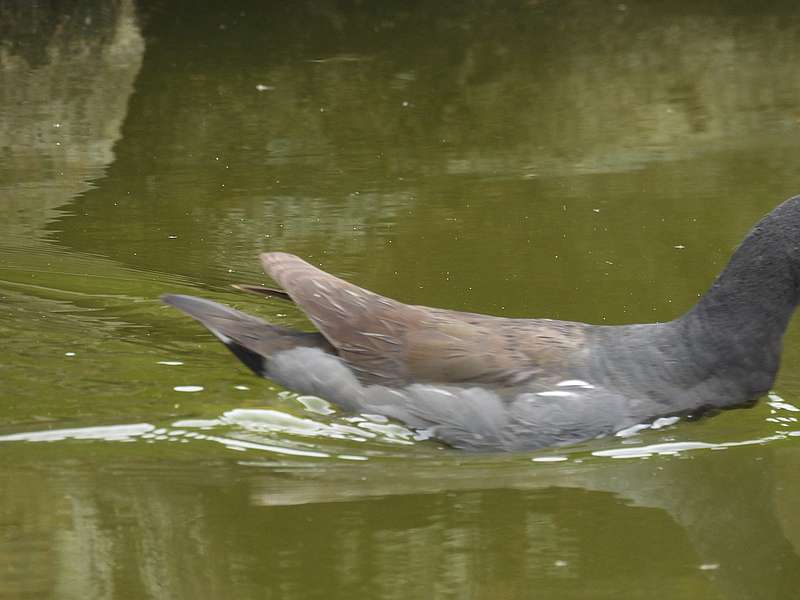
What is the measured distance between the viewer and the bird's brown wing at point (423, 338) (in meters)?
5.43

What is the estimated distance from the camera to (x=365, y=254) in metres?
7.34

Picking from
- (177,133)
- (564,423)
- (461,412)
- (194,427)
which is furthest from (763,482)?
(177,133)

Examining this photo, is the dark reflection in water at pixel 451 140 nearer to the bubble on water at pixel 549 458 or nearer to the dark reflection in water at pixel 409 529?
the bubble on water at pixel 549 458

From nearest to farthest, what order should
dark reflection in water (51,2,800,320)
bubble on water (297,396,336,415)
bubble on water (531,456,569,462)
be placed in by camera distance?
1. bubble on water (531,456,569,462)
2. bubble on water (297,396,336,415)
3. dark reflection in water (51,2,800,320)

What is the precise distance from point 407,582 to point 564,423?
4.32 feet

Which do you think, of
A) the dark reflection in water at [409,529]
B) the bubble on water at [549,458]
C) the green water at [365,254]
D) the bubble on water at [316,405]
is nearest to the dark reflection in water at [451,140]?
the green water at [365,254]

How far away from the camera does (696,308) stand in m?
5.54

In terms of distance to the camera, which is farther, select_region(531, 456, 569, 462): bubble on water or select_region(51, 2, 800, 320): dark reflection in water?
select_region(51, 2, 800, 320): dark reflection in water

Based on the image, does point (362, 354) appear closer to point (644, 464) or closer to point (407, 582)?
point (644, 464)

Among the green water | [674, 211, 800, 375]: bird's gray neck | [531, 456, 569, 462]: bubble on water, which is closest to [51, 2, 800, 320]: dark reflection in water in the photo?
the green water

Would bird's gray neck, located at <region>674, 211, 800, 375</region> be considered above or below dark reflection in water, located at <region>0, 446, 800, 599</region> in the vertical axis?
above

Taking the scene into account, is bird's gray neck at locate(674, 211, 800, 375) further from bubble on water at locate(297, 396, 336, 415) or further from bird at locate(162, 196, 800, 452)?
bubble on water at locate(297, 396, 336, 415)

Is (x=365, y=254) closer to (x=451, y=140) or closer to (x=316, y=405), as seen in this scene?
(x=316, y=405)

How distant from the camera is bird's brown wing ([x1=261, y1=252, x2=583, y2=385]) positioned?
17.8 feet
